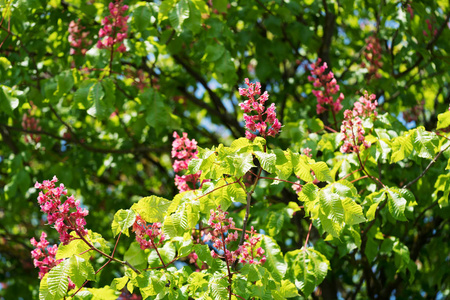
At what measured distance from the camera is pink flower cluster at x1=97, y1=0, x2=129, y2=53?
12.7ft

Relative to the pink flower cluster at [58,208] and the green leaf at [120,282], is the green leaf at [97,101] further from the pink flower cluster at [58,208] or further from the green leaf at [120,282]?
the green leaf at [120,282]

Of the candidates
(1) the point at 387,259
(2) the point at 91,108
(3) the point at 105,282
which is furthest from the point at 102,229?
(1) the point at 387,259

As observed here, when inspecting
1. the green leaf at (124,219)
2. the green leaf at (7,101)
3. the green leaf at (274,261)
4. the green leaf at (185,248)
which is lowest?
the green leaf at (274,261)

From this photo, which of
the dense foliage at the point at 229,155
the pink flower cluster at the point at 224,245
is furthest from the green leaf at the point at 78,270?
the pink flower cluster at the point at 224,245

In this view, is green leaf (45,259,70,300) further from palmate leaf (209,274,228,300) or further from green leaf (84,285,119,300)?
palmate leaf (209,274,228,300)

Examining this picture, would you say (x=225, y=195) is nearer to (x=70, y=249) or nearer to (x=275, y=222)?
(x=70, y=249)

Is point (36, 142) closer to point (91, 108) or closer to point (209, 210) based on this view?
point (91, 108)

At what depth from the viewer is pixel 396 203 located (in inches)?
107

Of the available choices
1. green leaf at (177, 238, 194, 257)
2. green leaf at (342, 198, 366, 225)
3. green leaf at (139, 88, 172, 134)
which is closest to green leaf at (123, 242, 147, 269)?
green leaf at (177, 238, 194, 257)

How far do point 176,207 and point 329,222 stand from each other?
69 cm

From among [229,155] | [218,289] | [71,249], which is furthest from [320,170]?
[71,249]

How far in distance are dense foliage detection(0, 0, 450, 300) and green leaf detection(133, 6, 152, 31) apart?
0.05ft

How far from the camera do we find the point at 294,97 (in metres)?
5.57

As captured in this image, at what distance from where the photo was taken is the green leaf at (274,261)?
2.52 meters
